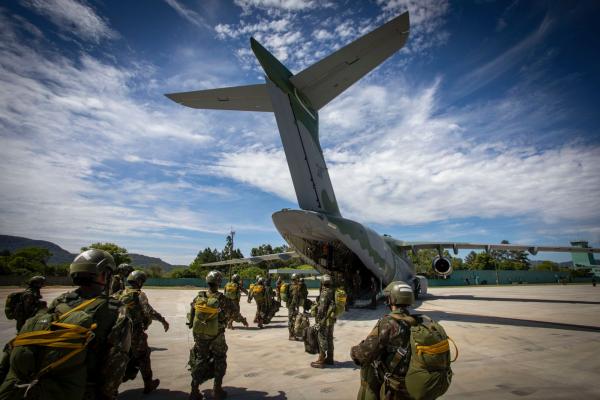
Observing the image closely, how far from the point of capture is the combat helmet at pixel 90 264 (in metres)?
2.28

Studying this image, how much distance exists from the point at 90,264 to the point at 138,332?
2575 mm

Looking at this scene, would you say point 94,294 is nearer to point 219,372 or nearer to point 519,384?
point 219,372

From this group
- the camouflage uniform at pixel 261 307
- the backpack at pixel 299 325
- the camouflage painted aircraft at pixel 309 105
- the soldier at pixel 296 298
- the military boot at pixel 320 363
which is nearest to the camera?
the military boot at pixel 320 363

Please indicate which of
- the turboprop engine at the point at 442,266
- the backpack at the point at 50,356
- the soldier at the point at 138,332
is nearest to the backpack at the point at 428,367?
the backpack at the point at 50,356

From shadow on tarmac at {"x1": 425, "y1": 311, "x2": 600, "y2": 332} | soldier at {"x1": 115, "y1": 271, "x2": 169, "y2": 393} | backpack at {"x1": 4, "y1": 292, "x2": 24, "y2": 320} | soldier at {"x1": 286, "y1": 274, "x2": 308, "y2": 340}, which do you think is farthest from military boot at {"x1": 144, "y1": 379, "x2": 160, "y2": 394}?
shadow on tarmac at {"x1": 425, "y1": 311, "x2": 600, "y2": 332}

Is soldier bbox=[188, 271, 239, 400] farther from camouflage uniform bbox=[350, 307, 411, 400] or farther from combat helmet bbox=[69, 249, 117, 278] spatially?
camouflage uniform bbox=[350, 307, 411, 400]

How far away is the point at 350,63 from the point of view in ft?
26.5

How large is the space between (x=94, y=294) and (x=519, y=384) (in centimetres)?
Result: 572

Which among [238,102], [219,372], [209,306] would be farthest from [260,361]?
[238,102]

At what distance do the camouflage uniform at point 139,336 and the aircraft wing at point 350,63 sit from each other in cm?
702

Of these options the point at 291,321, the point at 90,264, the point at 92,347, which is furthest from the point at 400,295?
the point at 291,321

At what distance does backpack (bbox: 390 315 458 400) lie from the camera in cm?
233

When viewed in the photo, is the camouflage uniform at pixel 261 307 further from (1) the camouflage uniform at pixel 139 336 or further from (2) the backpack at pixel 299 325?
(1) the camouflage uniform at pixel 139 336

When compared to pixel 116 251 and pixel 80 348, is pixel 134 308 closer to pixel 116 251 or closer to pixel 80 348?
pixel 80 348
